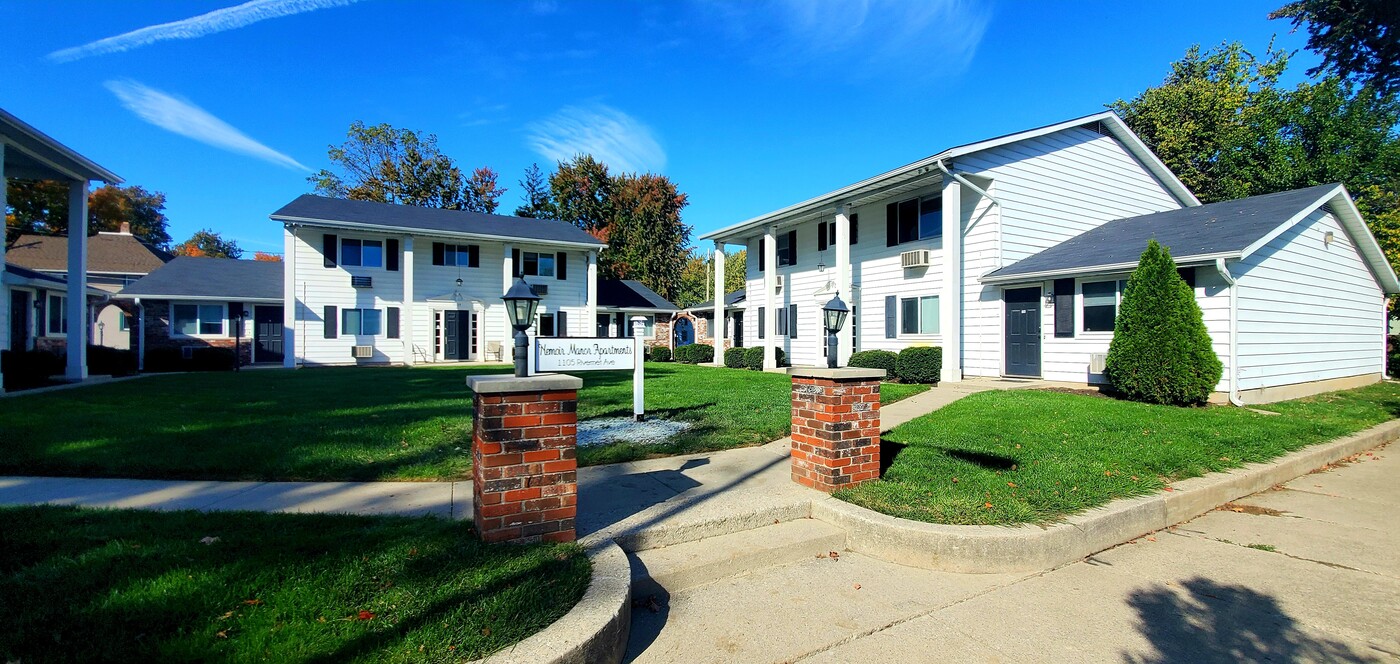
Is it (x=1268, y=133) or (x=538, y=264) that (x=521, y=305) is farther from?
(x=1268, y=133)

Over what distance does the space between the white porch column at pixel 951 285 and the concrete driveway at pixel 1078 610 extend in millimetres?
9515

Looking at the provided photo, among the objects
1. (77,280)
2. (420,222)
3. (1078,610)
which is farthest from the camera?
(420,222)

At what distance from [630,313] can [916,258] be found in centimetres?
1676

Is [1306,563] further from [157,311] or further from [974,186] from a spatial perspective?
[157,311]

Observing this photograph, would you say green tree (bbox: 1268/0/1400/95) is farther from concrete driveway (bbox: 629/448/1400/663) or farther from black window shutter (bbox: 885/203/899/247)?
concrete driveway (bbox: 629/448/1400/663)

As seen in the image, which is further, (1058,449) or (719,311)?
(719,311)

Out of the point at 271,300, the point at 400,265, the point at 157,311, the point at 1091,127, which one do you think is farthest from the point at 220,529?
the point at 157,311

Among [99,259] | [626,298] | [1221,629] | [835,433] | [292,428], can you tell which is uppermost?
[99,259]

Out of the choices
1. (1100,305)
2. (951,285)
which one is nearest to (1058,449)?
(1100,305)

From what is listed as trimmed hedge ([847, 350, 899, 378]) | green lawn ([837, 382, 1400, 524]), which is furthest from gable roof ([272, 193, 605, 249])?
green lawn ([837, 382, 1400, 524])

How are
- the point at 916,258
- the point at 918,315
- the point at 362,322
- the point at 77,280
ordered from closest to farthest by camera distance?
the point at 77,280, the point at 916,258, the point at 918,315, the point at 362,322

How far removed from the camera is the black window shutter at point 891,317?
53.5ft

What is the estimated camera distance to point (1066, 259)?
1312cm

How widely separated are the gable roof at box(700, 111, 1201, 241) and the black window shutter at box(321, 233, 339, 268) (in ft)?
50.7
